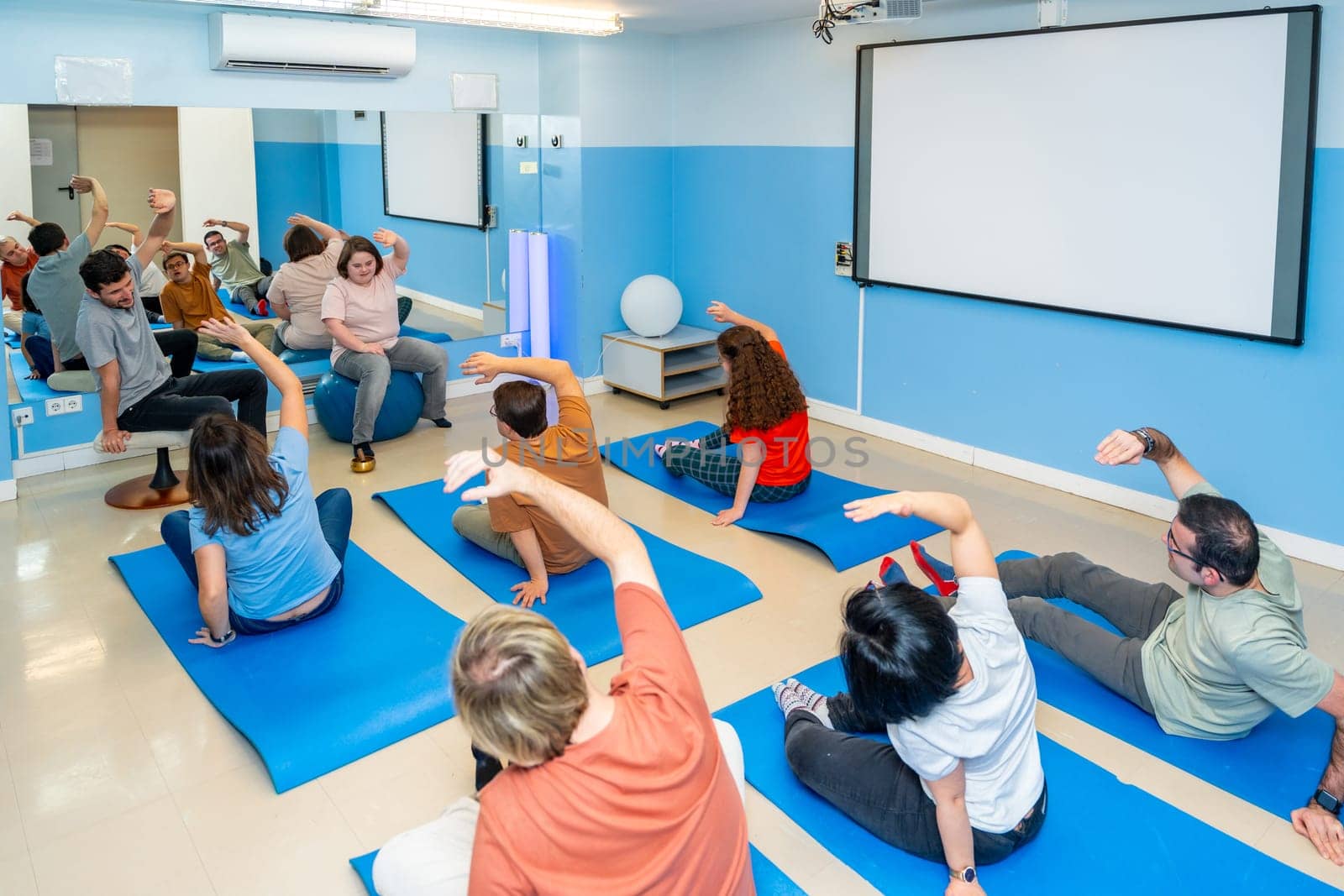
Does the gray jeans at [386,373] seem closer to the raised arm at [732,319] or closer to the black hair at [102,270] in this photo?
the black hair at [102,270]

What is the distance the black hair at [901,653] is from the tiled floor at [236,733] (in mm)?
662

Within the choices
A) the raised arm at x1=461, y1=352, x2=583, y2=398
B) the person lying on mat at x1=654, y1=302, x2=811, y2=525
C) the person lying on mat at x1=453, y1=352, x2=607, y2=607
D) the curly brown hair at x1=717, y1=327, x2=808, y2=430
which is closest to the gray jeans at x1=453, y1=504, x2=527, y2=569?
the person lying on mat at x1=453, y1=352, x2=607, y2=607

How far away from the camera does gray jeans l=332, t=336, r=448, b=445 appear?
560 centimetres

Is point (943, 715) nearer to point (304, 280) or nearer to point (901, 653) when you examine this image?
point (901, 653)

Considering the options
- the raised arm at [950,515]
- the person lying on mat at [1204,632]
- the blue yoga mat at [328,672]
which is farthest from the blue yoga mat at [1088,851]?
the blue yoga mat at [328,672]

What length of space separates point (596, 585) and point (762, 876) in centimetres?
170

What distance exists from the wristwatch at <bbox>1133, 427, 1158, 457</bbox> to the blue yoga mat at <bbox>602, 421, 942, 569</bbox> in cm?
147

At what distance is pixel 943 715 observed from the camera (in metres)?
2.23

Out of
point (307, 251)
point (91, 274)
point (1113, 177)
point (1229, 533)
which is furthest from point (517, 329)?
point (1229, 533)

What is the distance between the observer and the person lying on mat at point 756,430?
15.0 ft

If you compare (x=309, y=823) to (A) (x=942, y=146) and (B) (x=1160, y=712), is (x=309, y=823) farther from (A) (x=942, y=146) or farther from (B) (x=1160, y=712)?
(A) (x=942, y=146)

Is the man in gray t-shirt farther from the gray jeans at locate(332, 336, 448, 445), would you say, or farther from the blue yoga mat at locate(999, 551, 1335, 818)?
the blue yoga mat at locate(999, 551, 1335, 818)

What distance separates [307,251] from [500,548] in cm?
280

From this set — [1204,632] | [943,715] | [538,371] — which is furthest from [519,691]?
[538,371]
